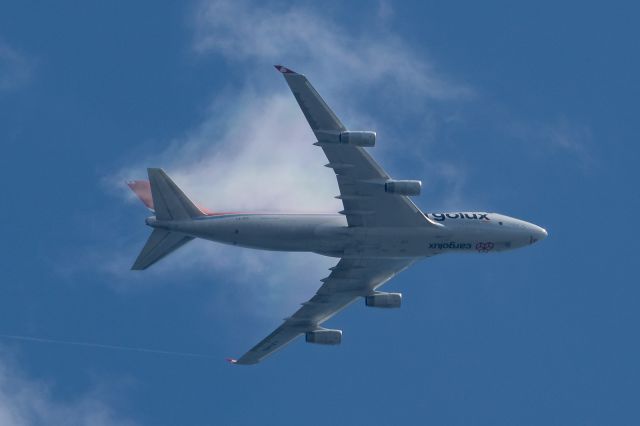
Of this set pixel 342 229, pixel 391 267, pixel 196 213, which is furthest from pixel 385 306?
pixel 196 213

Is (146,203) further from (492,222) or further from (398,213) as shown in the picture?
(492,222)

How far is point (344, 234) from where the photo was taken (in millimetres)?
88812

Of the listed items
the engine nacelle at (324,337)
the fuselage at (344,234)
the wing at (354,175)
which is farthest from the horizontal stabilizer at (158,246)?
the engine nacelle at (324,337)

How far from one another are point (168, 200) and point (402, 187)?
690 inches

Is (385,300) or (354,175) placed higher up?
(354,175)

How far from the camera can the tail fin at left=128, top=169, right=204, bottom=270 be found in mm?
89812

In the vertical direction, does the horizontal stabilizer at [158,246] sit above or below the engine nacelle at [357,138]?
below

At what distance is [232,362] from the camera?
96.6 m

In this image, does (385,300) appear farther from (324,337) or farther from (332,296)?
(324,337)

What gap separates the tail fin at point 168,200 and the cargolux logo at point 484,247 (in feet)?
67.9

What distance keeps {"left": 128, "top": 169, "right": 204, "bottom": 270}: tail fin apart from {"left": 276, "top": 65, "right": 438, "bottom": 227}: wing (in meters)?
11.6

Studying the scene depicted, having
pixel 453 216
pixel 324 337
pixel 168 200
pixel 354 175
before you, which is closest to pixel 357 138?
pixel 354 175

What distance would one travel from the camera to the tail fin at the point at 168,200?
9000 cm

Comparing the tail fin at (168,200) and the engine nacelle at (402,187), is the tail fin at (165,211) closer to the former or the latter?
the tail fin at (168,200)
